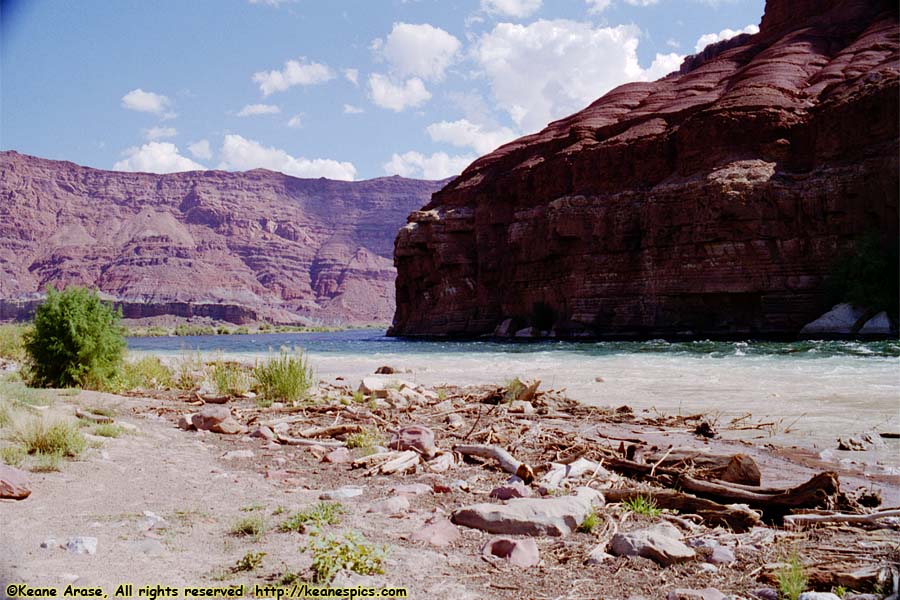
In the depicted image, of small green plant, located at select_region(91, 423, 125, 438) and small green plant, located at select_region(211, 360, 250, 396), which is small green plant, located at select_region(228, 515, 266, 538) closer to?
small green plant, located at select_region(91, 423, 125, 438)

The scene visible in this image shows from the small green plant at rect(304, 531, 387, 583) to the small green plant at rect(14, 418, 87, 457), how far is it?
9.96ft

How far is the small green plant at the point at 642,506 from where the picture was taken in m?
4.30

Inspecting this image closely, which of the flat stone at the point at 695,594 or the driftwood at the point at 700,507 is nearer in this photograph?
the flat stone at the point at 695,594

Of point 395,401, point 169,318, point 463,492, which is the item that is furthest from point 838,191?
point 169,318

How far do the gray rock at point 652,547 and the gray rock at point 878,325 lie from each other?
40166mm

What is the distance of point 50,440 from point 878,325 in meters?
42.1

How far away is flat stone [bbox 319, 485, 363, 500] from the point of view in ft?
14.8

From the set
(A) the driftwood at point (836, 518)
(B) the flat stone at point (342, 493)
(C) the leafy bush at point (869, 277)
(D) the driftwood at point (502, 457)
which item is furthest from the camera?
(C) the leafy bush at point (869, 277)

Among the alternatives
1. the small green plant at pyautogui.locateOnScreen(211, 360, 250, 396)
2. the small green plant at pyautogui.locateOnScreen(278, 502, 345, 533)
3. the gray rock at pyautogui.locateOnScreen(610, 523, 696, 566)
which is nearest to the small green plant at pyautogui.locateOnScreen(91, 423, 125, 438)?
the small green plant at pyautogui.locateOnScreen(278, 502, 345, 533)

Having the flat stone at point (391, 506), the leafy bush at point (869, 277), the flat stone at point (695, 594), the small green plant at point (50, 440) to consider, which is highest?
the leafy bush at point (869, 277)

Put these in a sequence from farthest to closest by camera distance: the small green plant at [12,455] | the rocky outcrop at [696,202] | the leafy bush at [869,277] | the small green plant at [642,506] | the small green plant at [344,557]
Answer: the rocky outcrop at [696,202]
the leafy bush at [869,277]
the small green plant at [12,455]
the small green plant at [642,506]
the small green plant at [344,557]

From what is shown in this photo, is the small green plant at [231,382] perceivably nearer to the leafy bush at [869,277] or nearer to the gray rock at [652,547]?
the gray rock at [652,547]

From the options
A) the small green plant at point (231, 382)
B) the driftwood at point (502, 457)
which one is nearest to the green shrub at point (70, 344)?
the small green plant at point (231, 382)

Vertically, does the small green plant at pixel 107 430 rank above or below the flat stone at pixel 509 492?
above
